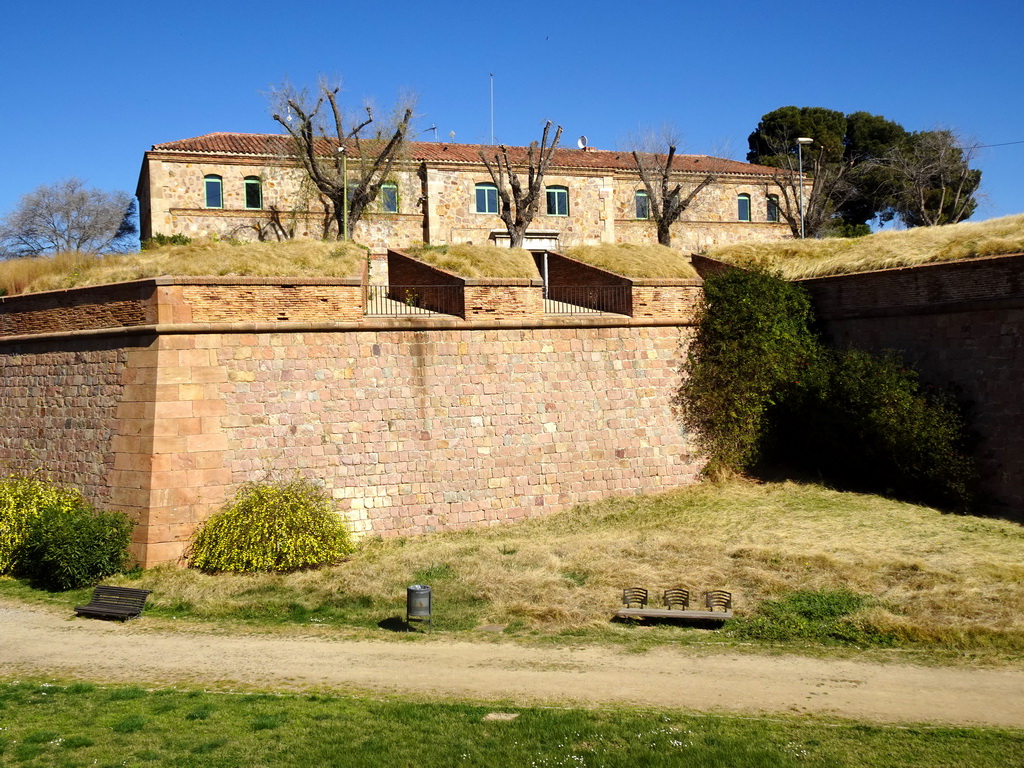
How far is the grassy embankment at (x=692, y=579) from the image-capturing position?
981 centimetres

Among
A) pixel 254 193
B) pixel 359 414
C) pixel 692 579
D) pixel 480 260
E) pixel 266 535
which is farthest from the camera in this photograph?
pixel 254 193

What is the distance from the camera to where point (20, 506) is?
13.1 metres

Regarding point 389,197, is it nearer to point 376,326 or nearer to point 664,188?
point 664,188

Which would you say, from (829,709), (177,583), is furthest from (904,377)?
(177,583)

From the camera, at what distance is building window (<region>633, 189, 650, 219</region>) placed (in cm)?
3009

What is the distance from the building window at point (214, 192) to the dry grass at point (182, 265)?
22.5 feet

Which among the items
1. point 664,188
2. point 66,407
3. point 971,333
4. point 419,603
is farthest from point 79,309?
point 664,188

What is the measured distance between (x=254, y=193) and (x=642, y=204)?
12.9 meters

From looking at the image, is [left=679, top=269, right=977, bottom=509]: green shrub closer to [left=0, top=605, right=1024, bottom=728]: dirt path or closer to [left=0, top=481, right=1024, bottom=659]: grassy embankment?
[left=0, top=481, right=1024, bottom=659]: grassy embankment

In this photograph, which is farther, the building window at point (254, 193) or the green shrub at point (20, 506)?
the building window at point (254, 193)

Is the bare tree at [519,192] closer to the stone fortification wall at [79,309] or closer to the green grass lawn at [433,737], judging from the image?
the stone fortification wall at [79,309]

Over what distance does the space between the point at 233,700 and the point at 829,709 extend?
535cm

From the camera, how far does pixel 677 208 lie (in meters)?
28.2

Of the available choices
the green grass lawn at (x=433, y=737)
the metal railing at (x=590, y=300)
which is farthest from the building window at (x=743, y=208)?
the green grass lawn at (x=433, y=737)
